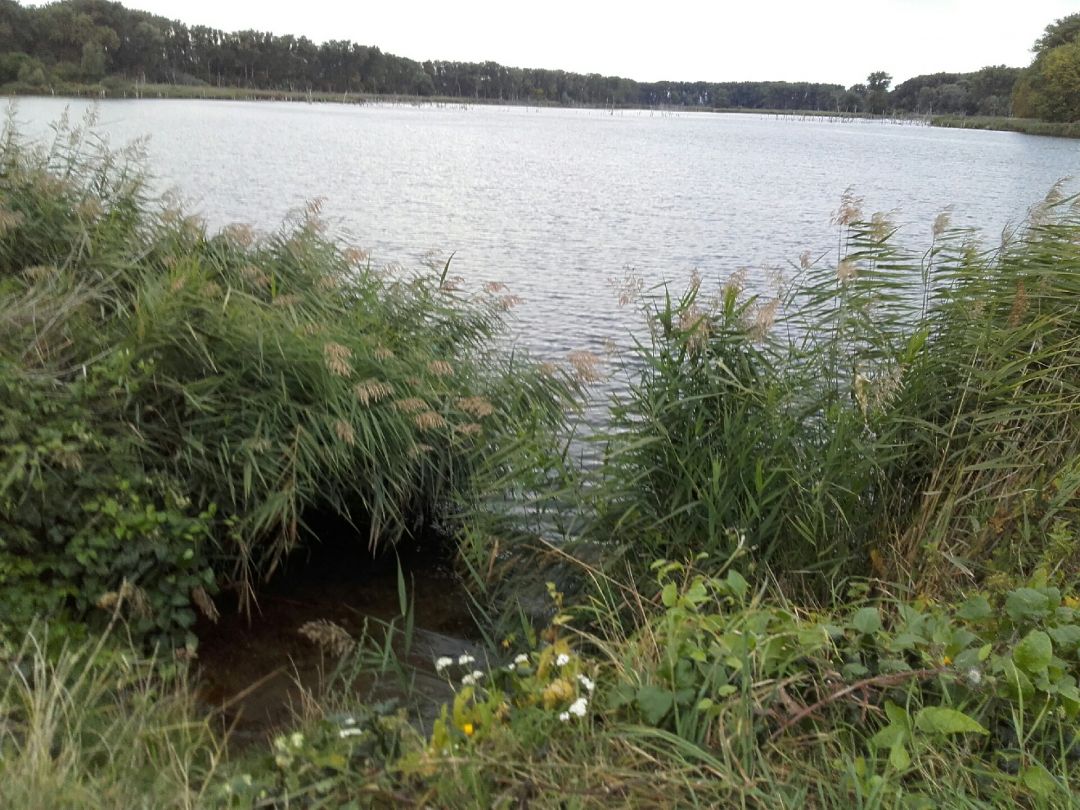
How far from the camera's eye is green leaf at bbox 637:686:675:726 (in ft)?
8.29

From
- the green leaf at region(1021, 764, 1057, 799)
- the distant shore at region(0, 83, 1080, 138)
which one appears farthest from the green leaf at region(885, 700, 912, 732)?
the distant shore at region(0, 83, 1080, 138)

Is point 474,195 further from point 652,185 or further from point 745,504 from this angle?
point 745,504

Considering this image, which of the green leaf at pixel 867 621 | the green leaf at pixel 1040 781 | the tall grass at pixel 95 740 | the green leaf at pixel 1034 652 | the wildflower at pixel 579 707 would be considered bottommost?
the tall grass at pixel 95 740

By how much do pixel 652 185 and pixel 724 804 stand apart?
101 ft

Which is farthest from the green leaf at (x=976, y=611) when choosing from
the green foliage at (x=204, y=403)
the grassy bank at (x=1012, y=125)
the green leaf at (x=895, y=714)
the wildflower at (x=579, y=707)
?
the grassy bank at (x=1012, y=125)

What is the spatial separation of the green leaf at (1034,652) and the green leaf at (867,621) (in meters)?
0.38

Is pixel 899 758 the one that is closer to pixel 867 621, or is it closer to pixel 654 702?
pixel 867 621

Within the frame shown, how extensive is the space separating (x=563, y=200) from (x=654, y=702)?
80.0 feet

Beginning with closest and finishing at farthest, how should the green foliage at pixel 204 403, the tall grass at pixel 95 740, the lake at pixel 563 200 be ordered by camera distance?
the tall grass at pixel 95 740 < the green foliage at pixel 204 403 < the lake at pixel 563 200

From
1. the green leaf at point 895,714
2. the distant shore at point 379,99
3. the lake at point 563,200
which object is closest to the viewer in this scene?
the green leaf at point 895,714

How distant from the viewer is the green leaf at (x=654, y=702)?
2527 mm

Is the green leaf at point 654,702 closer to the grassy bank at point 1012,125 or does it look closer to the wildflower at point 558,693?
the wildflower at point 558,693

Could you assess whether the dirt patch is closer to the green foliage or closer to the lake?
the green foliage

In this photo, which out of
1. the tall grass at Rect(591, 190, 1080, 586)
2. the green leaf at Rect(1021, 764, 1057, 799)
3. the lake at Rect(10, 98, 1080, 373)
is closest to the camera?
the green leaf at Rect(1021, 764, 1057, 799)
